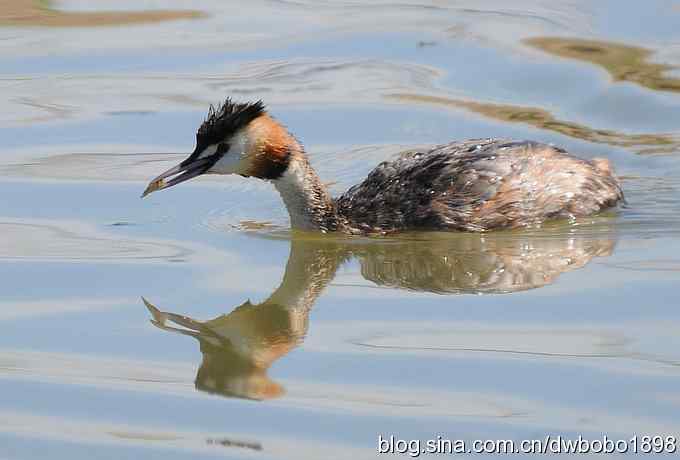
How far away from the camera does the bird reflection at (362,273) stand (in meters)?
7.82

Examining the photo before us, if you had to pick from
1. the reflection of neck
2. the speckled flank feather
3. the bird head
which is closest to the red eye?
the bird head

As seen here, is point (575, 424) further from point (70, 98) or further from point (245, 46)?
point (245, 46)

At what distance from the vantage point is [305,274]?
31.3 feet

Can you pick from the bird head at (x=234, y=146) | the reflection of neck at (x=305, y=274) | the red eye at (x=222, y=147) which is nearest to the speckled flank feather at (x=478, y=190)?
the reflection of neck at (x=305, y=274)

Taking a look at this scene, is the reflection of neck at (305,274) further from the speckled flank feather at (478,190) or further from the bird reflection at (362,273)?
the speckled flank feather at (478,190)

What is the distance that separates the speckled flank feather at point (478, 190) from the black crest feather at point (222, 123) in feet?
3.48

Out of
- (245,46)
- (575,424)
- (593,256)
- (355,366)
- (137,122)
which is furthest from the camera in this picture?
(245,46)

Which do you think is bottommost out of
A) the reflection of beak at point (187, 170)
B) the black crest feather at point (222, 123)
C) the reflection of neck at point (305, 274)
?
the reflection of neck at point (305, 274)

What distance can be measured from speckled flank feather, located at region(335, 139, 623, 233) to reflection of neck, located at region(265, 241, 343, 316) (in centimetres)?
44

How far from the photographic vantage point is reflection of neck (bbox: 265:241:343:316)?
8.92 meters

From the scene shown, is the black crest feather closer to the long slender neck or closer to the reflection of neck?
the long slender neck

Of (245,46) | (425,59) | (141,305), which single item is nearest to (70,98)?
(245,46)

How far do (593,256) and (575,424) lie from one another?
2985 millimetres

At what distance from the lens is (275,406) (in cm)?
707
